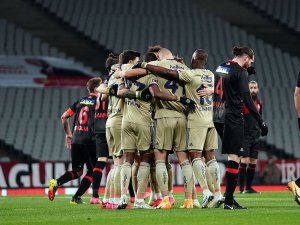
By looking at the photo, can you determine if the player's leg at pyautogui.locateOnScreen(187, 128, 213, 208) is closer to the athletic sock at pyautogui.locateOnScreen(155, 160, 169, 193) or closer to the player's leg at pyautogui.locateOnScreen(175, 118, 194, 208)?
the player's leg at pyautogui.locateOnScreen(175, 118, 194, 208)

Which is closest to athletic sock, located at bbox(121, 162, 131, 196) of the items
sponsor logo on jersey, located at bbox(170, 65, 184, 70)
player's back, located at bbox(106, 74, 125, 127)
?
player's back, located at bbox(106, 74, 125, 127)

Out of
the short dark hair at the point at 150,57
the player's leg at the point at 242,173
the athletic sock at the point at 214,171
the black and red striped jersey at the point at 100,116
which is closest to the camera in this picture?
the short dark hair at the point at 150,57

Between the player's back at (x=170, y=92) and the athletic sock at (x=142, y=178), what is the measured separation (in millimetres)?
708

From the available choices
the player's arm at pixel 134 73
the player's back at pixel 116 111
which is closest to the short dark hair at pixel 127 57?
the player's back at pixel 116 111

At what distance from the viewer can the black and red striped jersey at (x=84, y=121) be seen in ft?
54.2

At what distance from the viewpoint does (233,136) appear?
12477 millimetres

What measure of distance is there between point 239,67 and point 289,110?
60.4 ft

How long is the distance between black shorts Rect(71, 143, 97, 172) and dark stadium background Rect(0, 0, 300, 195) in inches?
373

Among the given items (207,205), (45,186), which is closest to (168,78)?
(207,205)

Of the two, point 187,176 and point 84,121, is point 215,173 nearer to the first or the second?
point 187,176

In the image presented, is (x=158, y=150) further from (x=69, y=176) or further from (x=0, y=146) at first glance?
(x=0, y=146)

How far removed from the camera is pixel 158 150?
13.0 metres

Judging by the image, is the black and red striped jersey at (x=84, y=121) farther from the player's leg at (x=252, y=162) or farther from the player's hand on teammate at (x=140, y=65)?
the player's leg at (x=252, y=162)

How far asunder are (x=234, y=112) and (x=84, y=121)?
469 cm
